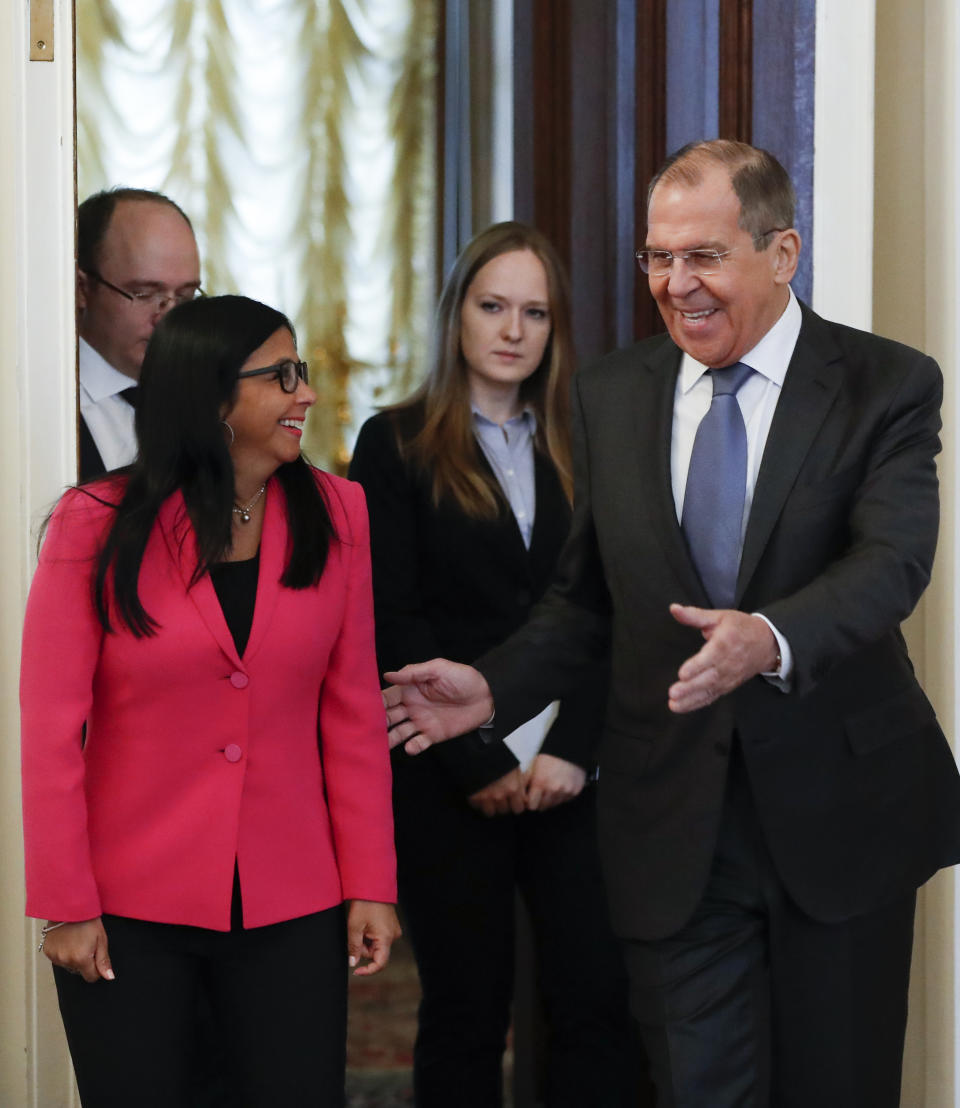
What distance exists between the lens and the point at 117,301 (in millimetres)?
2713

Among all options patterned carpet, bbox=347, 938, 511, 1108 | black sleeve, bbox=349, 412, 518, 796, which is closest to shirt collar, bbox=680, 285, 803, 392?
black sleeve, bbox=349, 412, 518, 796

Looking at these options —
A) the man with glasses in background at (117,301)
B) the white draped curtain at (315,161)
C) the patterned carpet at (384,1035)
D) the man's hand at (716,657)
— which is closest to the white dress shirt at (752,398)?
the man's hand at (716,657)

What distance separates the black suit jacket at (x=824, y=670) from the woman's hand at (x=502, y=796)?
45cm

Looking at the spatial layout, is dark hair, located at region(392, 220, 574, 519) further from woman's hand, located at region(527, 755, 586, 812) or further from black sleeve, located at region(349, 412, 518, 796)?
woman's hand, located at region(527, 755, 586, 812)

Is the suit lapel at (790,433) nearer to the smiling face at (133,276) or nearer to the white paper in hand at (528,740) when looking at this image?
the white paper in hand at (528,740)

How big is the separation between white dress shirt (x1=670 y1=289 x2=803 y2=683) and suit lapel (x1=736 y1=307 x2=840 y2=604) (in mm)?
29

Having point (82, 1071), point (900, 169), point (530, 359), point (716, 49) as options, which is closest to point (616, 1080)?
point (82, 1071)

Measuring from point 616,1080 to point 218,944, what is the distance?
1002 mm

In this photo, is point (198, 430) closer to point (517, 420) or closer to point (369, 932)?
point (369, 932)

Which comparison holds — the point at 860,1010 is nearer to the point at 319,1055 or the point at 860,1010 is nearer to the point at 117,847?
the point at 319,1055

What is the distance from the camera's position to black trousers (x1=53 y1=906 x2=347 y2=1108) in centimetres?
191

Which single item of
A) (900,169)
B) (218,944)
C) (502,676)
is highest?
(900,169)

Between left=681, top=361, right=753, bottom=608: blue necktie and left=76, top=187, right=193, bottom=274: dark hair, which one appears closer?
left=681, top=361, right=753, bottom=608: blue necktie

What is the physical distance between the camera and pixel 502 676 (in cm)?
224
